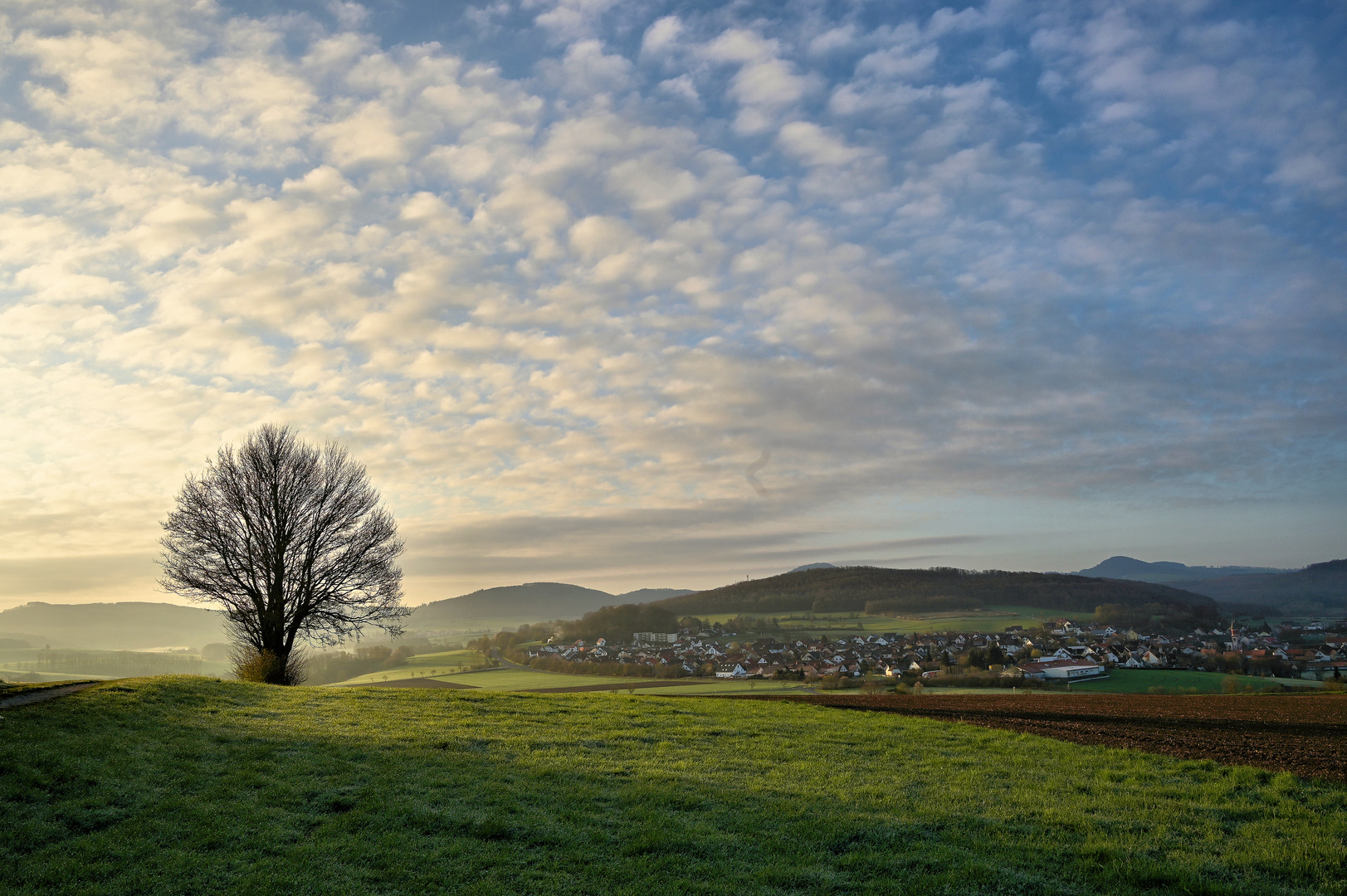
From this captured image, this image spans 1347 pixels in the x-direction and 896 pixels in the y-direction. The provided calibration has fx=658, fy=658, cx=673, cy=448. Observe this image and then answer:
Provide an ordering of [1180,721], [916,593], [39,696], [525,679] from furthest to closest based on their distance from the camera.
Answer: [916,593] → [525,679] → [1180,721] → [39,696]

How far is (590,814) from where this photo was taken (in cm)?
998

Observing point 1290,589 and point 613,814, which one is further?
point 1290,589

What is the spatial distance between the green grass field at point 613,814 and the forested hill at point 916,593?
7609cm

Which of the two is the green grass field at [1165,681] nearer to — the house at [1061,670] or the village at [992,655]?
the house at [1061,670]

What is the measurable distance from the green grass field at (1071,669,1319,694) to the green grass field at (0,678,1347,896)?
25.9m

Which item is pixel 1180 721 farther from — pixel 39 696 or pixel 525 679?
pixel 525 679

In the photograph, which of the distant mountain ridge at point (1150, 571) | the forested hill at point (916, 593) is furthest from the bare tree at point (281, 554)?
the distant mountain ridge at point (1150, 571)

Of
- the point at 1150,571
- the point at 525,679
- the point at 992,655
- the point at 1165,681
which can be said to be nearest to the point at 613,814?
the point at 1165,681

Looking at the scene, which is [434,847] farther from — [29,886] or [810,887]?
[810,887]

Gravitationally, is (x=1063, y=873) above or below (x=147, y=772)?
below

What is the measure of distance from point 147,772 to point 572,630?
238 feet

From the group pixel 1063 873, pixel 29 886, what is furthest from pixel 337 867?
pixel 1063 873

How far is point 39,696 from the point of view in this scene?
16.1m

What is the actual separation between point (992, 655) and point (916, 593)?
176 ft
